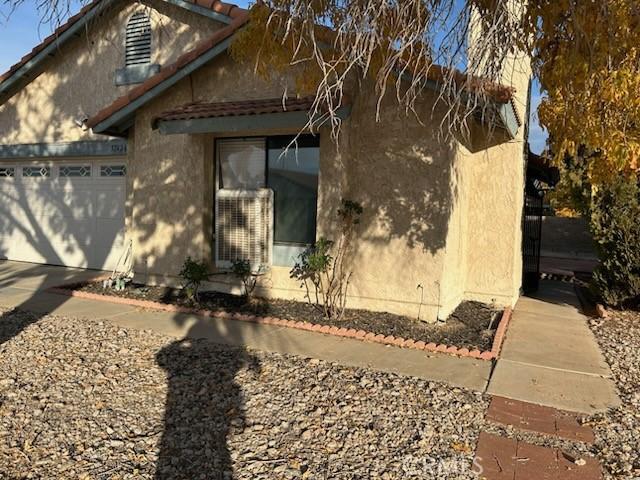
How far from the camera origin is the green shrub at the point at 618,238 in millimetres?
7879

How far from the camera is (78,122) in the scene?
11.7 m

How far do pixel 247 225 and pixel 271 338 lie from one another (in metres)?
2.45

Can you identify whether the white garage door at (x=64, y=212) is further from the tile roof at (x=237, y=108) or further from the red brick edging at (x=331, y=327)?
the tile roof at (x=237, y=108)

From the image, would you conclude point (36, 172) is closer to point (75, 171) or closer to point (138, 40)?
point (75, 171)

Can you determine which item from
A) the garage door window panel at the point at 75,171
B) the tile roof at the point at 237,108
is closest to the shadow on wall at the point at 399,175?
the tile roof at the point at 237,108

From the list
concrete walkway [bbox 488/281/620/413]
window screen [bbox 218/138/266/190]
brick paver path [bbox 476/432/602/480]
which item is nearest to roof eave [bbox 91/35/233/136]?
window screen [bbox 218/138/266/190]

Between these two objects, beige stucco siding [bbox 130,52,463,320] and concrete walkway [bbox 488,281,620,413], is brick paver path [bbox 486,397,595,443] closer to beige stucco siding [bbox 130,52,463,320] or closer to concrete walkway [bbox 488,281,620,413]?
concrete walkway [bbox 488,281,620,413]

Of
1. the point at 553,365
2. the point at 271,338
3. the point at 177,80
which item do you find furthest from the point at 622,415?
the point at 177,80

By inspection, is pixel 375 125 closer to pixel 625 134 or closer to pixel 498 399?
pixel 625 134

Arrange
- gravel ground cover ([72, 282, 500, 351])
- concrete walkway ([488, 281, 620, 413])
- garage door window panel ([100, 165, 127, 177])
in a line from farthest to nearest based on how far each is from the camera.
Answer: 1. garage door window panel ([100, 165, 127, 177])
2. gravel ground cover ([72, 282, 500, 351])
3. concrete walkway ([488, 281, 620, 413])

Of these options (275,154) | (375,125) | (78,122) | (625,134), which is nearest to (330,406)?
(625,134)

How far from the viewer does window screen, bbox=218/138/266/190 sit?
852 centimetres

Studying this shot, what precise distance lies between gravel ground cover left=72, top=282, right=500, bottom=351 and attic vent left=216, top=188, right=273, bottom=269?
2.30 ft

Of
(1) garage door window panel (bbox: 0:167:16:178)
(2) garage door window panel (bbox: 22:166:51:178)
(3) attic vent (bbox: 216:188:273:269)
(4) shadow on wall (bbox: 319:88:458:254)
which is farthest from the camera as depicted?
(1) garage door window panel (bbox: 0:167:16:178)
